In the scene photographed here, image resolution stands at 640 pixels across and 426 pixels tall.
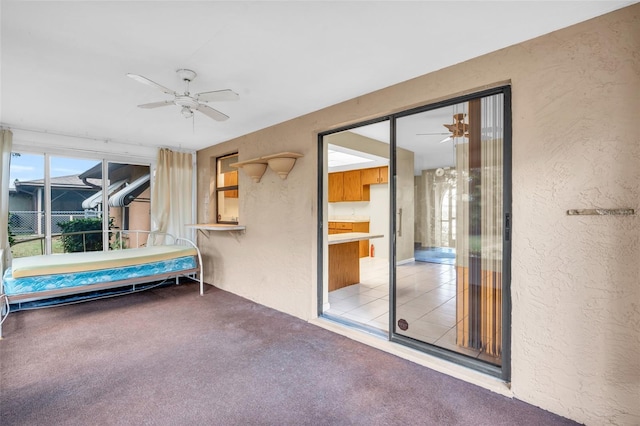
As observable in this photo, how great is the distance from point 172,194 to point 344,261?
3119mm

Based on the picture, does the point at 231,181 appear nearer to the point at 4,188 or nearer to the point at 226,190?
the point at 226,190

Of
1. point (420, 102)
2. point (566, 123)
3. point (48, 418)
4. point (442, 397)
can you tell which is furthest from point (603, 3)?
point (48, 418)

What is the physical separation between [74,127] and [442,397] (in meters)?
5.03

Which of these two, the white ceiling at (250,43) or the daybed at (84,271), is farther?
the daybed at (84,271)

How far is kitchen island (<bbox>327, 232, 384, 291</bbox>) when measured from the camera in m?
4.36

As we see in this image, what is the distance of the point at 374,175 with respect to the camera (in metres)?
6.94

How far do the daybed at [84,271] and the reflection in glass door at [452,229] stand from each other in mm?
3236

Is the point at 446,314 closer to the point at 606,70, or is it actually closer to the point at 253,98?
the point at 606,70

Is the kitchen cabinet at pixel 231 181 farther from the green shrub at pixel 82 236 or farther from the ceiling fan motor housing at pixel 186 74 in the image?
the ceiling fan motor housing at pixel 186 74

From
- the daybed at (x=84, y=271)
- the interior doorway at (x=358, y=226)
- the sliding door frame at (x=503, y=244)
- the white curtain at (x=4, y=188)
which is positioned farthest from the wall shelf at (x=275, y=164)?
the white curtain at (x=4, y=188)

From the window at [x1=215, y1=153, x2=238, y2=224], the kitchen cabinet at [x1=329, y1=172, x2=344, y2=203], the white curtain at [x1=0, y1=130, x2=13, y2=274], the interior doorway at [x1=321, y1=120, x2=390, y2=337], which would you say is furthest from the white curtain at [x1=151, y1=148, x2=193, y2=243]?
the kitchen cabinet at [x1=329, y1=172, x2=344, y2=203]

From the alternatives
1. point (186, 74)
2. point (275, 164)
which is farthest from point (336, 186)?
point (186, 74)

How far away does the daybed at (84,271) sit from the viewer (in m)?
3.15

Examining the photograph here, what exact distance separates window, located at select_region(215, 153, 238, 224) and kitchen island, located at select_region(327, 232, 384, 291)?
1675 mm
